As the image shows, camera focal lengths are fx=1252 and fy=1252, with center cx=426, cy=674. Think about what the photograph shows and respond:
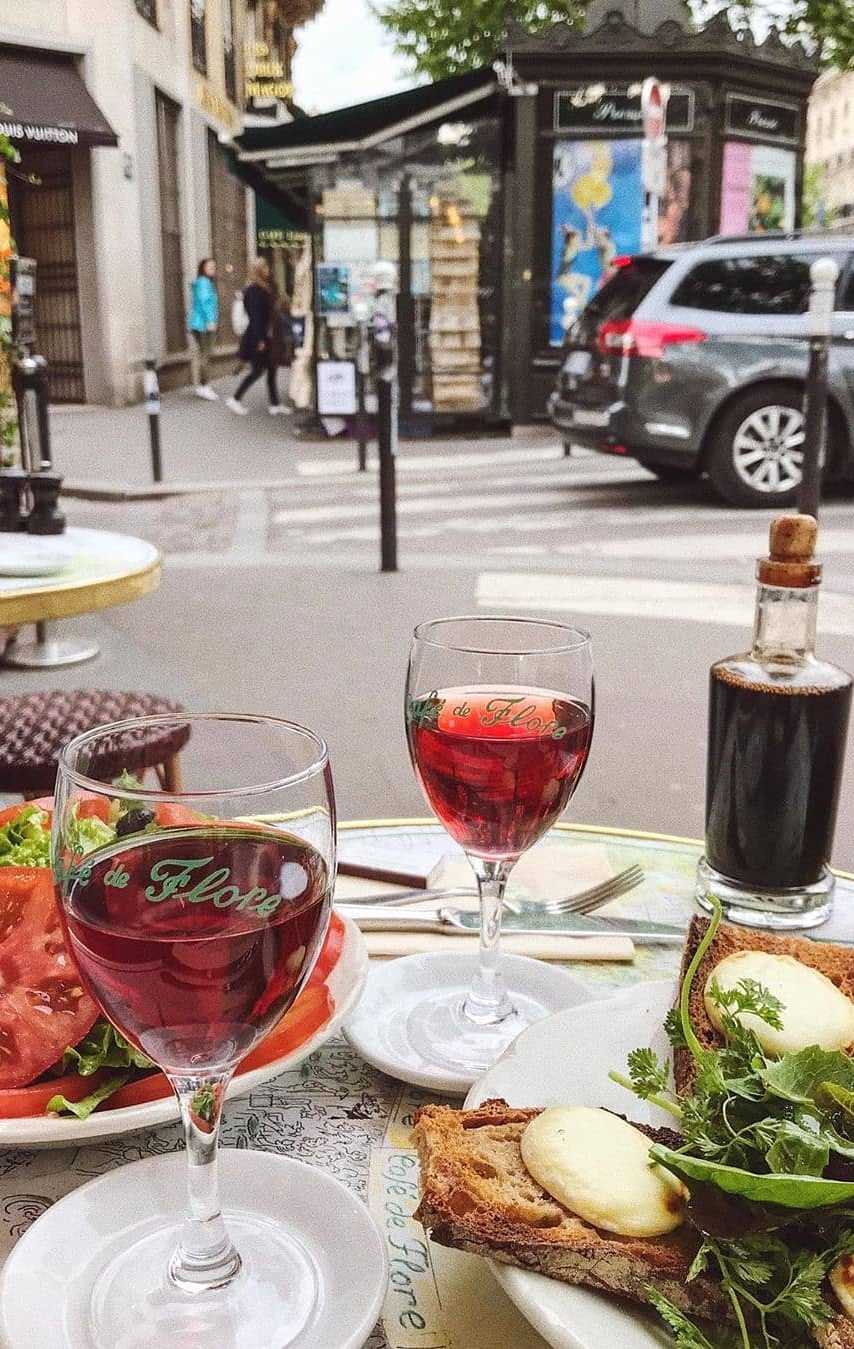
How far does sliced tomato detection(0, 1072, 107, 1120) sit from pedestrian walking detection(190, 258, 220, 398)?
17.0 m

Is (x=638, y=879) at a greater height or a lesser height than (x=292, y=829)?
lesser

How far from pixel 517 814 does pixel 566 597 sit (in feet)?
18.1

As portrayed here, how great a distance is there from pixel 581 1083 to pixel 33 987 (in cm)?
40

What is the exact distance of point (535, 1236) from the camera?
68cm

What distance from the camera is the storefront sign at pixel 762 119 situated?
13797 millimetres

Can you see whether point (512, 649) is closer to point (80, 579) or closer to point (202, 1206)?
point (202, 1206)

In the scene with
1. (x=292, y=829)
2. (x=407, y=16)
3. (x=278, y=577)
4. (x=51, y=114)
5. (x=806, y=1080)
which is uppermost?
(x=407, y=16)

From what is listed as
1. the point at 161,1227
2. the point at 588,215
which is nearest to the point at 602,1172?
the point at 161,1227

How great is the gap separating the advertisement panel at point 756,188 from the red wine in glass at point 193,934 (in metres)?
14.8

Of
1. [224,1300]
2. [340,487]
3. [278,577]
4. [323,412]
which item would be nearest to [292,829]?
[224,1300]

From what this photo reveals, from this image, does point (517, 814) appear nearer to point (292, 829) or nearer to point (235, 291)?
point (292, 829)

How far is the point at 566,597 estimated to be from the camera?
21.3ft

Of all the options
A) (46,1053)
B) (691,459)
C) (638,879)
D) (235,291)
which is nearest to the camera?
(46,1053)

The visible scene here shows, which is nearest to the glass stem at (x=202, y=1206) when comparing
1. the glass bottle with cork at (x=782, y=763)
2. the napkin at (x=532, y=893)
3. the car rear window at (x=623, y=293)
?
the napkin at (x=532, y=893)
